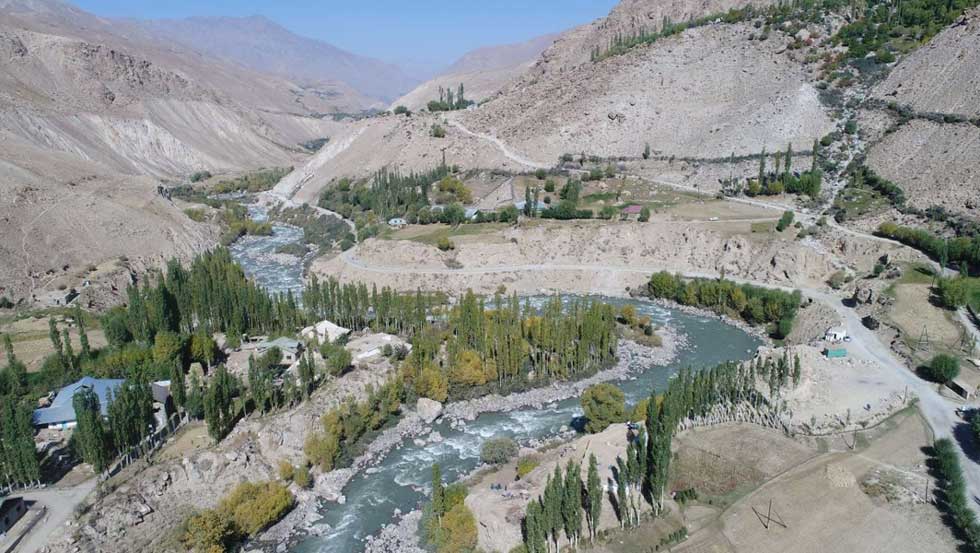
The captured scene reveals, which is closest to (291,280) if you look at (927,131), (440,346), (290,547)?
(440,346)

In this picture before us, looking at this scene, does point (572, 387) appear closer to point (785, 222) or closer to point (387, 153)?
point (785, 222)

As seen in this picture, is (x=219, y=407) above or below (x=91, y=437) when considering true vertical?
below

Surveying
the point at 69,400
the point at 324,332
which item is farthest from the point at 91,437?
the point at 324,332

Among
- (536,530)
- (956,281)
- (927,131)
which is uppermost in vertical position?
(927,131)

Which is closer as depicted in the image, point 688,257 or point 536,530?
point 536,530

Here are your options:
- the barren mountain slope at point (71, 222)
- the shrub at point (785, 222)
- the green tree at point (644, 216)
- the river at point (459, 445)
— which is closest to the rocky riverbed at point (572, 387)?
→ the river at point (459, 445)

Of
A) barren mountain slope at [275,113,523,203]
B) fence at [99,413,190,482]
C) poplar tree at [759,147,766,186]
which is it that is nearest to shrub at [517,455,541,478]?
fence at [99,413,190,482]

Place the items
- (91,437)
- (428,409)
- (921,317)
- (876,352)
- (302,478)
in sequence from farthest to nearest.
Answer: (921,317) < (876,352) < (428,409) < (302,478) < (91,437)

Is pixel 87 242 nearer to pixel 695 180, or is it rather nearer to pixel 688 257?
pixel 688 257
